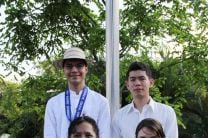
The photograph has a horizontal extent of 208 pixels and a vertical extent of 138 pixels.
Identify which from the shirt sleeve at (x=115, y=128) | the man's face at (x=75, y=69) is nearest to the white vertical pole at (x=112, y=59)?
the shirt sleeve at (x=115, y=128)

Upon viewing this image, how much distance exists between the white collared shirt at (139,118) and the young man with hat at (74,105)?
0.27 ft

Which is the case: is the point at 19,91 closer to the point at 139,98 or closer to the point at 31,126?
the point at 31,126

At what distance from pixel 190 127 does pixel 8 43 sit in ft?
21.0

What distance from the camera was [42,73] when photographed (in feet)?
16.9

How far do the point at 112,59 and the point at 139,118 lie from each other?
2.36 ft

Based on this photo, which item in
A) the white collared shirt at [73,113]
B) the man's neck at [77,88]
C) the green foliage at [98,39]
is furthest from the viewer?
the green foliage at [98,39]

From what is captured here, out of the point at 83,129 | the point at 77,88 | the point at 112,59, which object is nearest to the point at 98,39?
the point at 112,59

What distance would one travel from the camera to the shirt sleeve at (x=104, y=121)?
121 inches

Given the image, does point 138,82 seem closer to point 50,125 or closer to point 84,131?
point 50,125

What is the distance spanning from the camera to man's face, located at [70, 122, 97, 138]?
2.24m

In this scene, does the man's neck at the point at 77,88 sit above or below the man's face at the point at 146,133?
above

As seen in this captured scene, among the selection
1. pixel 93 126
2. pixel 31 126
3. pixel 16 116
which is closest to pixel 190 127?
pixel 31 126

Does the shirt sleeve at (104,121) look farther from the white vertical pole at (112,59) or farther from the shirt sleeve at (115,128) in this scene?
the white vertical pole at (112,59)

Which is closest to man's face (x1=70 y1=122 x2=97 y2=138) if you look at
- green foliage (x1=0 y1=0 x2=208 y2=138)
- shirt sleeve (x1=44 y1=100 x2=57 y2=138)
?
shirt sleeve (x1=44 y1=100 x2=57 y2=138)
